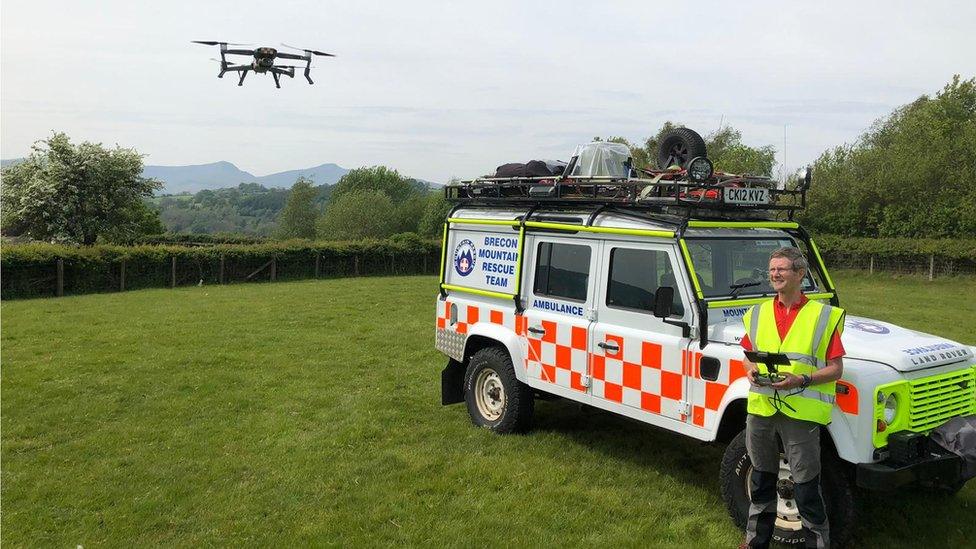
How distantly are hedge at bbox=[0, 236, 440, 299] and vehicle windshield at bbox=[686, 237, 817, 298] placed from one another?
2160cm

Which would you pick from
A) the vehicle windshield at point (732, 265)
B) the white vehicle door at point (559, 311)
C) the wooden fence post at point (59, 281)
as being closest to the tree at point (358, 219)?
the wooden fence post at point (59, 281)

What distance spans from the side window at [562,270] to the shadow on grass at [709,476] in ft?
5.08

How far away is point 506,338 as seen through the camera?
7.04 metres

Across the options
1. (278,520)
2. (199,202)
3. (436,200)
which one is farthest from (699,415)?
(199,202)

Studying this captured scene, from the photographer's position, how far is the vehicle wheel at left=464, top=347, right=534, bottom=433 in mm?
7102

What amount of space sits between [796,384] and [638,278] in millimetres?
1978

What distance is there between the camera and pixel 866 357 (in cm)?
475

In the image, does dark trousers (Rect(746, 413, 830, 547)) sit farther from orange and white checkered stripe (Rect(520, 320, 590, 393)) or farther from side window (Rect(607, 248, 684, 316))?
orange and white checkered stripe (Rect(520, 320, 590, 393))

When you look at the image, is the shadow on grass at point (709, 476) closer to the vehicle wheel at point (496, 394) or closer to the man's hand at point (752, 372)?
the vehicle wheel at point (496, 394)

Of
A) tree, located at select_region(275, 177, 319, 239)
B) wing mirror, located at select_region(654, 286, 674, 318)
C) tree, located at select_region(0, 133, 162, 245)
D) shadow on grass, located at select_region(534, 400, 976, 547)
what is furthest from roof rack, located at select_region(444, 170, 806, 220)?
tree, located at select_region(275, 177, 319, 239)

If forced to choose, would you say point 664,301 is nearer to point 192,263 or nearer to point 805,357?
point 805,357

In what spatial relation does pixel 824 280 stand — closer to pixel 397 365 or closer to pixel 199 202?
pixel 397 365

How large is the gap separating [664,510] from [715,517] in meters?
0.37

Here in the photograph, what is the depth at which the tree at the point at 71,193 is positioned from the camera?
129 ft
